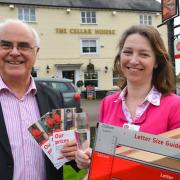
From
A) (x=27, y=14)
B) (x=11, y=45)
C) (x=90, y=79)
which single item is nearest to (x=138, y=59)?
(x=11, y=45)

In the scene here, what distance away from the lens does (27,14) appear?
26734mm

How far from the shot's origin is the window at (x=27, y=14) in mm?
26581

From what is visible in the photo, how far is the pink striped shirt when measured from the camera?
2.33 metres

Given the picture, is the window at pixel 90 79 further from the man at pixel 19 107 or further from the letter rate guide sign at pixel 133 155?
the letter rate guide sign at pixel 133 155

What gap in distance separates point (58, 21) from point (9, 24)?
2524 cm

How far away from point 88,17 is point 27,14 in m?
4.91

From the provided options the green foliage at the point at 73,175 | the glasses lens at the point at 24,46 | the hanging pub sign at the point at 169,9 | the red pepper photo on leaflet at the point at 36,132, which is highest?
the hanging pub sign at the point at 169,9

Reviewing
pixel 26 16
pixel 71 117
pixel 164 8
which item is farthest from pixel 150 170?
pixel 26 16

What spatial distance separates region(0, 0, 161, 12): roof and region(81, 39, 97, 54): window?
2.81m

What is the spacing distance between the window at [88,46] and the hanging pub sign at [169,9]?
61.7 feet

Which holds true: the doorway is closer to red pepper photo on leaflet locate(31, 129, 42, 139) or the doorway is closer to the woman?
the woman

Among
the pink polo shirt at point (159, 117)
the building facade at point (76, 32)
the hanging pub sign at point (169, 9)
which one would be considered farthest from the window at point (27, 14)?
the pink polo shirt at point (159, 117)

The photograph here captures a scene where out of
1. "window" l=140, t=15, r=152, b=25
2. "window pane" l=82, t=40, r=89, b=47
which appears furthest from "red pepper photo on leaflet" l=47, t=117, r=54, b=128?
"window" l=140, t=15, r=152, b=25

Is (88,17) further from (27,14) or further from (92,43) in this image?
(27,14)
